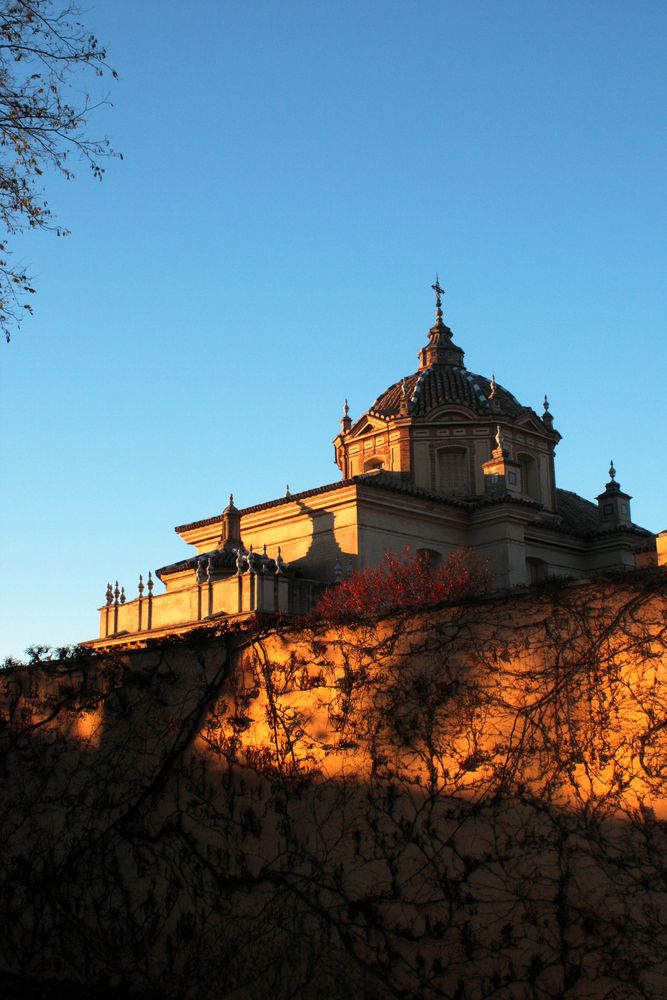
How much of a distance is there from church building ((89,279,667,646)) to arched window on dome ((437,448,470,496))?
5cm

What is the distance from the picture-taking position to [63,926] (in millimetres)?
9352

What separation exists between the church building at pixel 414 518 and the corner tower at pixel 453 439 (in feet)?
0.19

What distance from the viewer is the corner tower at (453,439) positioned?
46.6 meters

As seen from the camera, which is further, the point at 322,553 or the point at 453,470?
the point at 453,470

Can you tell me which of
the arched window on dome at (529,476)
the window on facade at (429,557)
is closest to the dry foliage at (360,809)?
the window on facade at (429,557)

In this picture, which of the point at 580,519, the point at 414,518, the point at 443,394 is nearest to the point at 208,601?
the point at 414,518

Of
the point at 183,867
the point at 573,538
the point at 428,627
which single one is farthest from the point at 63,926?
the point at 573,538

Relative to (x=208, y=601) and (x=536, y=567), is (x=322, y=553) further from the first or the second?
(x=536, y=567)

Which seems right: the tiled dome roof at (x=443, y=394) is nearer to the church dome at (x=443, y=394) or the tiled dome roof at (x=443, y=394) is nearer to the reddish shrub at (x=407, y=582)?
the church dome at (x=443, y=394)

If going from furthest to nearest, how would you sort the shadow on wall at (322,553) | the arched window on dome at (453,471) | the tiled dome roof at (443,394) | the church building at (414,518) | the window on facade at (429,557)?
1. the tiled dome roof at (443,394)
2. the arched window on dome at (453,471)
3. the window on facade at (429,557)
4. the shadow on wall at (322,553)
5. the church building at (414,518)

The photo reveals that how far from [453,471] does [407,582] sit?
11057mm

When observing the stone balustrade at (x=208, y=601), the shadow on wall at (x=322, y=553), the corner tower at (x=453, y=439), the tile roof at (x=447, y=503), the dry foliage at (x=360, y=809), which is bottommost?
the dry foliage at (x=360, y=809)

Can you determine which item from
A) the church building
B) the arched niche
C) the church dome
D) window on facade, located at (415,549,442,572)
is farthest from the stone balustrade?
the church dome

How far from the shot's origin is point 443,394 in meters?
49.0
